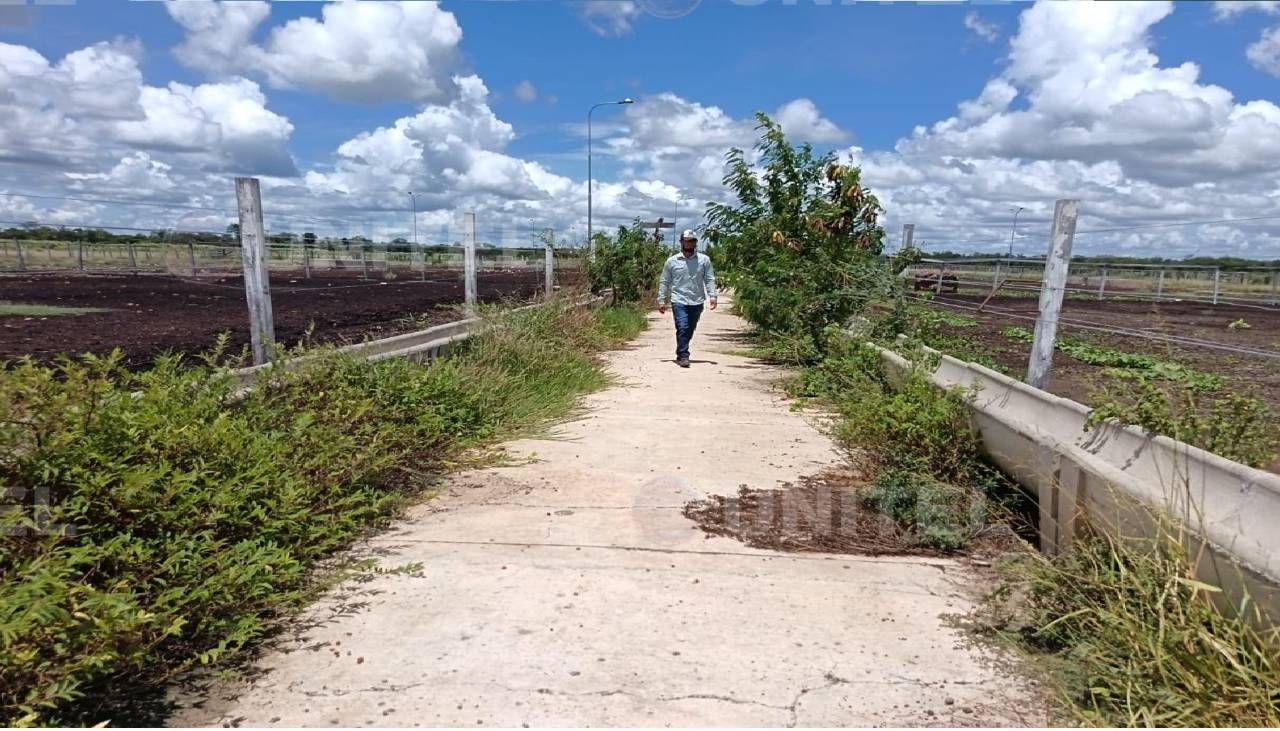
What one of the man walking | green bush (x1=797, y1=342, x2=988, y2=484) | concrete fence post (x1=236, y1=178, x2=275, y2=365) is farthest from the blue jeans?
concrete fence post (x1=236, y1=178, x2=275, y2=365)

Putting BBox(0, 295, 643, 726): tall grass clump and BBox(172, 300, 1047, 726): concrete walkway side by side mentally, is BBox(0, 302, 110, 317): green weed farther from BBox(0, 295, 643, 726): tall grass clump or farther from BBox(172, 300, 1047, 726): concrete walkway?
BBox(172, 300, 1047, 726): concrete walkway

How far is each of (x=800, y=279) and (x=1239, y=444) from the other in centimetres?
624

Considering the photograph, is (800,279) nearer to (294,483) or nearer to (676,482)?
(676,482)

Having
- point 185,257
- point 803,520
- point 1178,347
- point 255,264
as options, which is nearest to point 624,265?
point 1178,347

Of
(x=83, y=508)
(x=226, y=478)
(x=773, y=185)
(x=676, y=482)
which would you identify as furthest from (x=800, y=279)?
(x=83, y=508)

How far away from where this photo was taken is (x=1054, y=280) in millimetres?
4941

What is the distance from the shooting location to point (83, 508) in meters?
2.57

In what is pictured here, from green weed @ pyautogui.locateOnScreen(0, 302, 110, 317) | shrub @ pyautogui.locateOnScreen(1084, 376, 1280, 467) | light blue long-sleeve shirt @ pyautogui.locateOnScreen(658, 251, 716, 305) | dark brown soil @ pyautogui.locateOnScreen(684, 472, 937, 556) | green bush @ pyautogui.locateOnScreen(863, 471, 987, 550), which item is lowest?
dark brown soil @ pyautogui.locateOnScreen(684, 472, 937, 556)

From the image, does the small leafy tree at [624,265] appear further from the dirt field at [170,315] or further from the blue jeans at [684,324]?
the blue jeans at [684,324]

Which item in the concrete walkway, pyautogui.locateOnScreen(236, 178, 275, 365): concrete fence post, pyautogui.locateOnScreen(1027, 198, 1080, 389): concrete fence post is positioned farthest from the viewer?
pyautogui.locateOnScreen(236, 178, 275, 365): concrete fence post

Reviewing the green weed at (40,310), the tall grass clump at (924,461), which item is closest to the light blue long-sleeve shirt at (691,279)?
the tall grass clump at (924,461)

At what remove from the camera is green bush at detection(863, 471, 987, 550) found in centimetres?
390

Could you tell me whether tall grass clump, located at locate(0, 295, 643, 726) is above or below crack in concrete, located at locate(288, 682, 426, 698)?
above

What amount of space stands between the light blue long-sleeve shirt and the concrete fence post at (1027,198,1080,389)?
5074 mm
